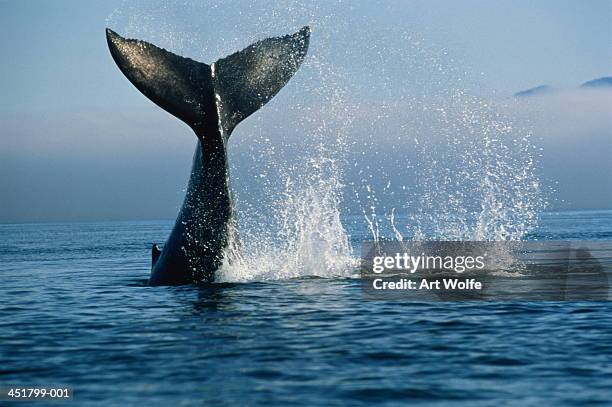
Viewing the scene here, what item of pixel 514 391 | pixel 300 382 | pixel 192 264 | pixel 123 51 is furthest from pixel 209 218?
pixel 514 391

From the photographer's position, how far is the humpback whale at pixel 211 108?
1287 cm

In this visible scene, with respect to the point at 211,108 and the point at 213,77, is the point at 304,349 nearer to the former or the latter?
the point at 211,108

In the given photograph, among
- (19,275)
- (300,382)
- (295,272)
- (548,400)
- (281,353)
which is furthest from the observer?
(19,275)

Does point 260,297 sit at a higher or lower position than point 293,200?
lower

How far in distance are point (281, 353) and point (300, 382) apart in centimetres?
117

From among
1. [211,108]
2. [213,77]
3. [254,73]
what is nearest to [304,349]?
[211,108]

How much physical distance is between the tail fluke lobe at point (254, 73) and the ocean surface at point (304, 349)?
2.86m

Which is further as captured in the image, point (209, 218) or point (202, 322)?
point (209, 218)

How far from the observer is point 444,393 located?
6.98m

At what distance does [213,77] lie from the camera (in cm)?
1325

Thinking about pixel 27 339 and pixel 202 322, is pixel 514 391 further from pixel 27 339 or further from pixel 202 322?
pixel 27 339

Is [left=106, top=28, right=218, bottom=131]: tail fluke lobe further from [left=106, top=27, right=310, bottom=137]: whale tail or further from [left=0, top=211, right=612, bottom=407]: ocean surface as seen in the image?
[left=0, top=211, right=612, bottom=407]: ocean surface

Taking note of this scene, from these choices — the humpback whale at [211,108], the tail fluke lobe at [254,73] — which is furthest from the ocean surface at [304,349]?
the tail fluke lobe at [254,73]

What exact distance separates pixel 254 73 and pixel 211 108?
3.09 ft
